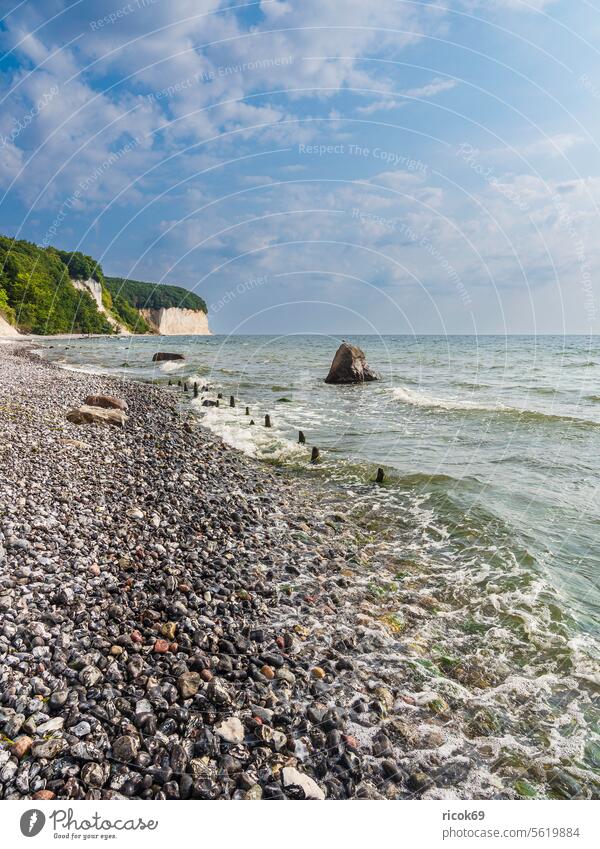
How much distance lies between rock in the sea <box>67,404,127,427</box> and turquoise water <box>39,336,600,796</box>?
15.9 ft

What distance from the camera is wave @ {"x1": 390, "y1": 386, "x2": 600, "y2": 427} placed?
24.4 metres

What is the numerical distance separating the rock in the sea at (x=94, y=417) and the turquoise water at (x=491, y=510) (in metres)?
4.83

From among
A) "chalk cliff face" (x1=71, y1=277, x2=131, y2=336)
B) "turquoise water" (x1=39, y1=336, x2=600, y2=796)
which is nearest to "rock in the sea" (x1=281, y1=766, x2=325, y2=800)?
"turquoise water" (x1=39, y1=336, x2=600, y2=796)

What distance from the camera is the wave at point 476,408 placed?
24438 millimetres

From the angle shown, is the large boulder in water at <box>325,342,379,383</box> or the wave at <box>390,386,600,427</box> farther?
the large boulder in water at <box>325,342,379,383</box>

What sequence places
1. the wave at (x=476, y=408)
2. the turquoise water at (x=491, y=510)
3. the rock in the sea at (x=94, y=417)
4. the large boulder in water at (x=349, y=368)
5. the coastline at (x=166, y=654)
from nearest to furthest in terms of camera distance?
the coastline at (x=166, y=654), the turquoise water at (x=491, y=510), the rock in the sea at (x=94, y=417), the wave at (x=476, y=408), the large boulder in water at (x=349, y=368)

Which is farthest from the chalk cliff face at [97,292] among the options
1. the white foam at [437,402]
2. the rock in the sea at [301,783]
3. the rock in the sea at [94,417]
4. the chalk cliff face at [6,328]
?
the rock in the sea at [301,783]

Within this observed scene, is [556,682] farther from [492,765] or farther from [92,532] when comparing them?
[92,532]

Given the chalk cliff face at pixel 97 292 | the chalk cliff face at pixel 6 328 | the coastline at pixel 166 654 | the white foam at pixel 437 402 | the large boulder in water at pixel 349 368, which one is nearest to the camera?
the coastline at pixel 166 654

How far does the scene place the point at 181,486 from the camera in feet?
38.9

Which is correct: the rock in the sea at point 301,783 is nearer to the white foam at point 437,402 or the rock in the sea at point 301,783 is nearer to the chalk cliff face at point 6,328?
the white foam at point 437,402

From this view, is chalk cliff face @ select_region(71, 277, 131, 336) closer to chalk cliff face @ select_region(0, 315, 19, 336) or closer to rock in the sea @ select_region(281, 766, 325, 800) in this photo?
chalk cliff face @ select_region(0, 315, 19, 336)

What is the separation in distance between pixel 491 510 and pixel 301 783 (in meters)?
9.56
